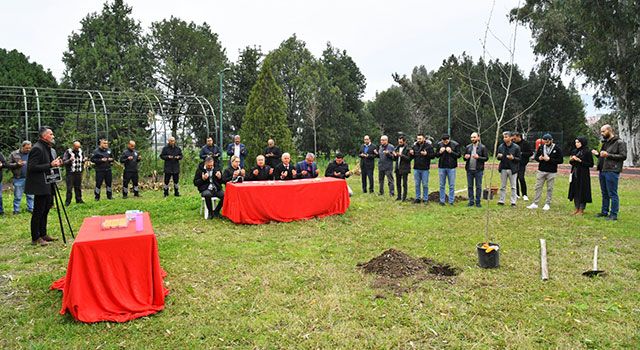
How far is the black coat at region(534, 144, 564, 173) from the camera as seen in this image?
927 cm

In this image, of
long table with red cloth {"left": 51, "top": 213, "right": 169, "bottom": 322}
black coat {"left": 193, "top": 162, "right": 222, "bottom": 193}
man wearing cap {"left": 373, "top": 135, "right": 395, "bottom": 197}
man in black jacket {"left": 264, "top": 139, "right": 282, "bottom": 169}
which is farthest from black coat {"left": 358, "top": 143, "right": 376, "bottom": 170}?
long table with red cloth {"left": 51, "top": 213, "right": 169, "bottom": 322}

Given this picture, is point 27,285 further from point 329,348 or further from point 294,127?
point 294,127

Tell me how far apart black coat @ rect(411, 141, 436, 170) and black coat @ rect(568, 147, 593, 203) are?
3029 millimetres

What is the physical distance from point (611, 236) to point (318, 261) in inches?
203

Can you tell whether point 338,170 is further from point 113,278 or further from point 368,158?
point 113,278

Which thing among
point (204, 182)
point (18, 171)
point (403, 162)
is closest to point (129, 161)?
point (18, 171)

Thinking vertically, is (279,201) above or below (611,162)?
below

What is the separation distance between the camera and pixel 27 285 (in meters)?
4.98

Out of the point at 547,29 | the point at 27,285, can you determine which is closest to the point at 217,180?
the point at 27,285

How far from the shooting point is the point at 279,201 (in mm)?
8586

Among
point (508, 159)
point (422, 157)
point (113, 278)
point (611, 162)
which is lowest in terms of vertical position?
point (113, 278)

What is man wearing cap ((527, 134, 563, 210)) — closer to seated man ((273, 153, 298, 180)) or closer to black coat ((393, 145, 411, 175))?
black coat ((393, 145, 411, 175))

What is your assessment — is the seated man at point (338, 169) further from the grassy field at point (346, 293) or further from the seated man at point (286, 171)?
the grassy field at point (346, 293)

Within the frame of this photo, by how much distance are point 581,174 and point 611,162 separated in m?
0.81
